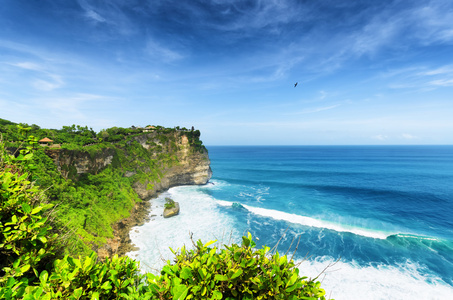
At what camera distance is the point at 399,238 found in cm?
2675

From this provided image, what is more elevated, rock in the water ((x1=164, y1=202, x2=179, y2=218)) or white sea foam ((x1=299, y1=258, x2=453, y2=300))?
rock in the water ((x1=164, y1=202, x2=179, y2=218))

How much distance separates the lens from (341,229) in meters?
29.7

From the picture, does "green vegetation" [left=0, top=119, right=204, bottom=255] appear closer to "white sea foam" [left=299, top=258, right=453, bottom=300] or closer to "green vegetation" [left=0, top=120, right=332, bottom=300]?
"green vegetation" [left=0, top=120, right=332, bottom=300]

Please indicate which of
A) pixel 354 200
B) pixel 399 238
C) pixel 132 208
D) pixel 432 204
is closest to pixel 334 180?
pixel 354 200

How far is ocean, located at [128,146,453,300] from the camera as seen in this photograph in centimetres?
1909

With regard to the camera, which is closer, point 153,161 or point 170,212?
point 170,212

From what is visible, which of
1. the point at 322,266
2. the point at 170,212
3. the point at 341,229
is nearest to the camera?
the point at 322,266

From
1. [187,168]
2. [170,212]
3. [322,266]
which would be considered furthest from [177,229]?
[187,168]

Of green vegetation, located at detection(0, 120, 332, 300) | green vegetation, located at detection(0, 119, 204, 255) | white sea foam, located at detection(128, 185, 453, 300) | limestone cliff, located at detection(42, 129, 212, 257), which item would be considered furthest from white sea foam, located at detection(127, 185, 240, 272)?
green vegetation, located at detection(0, 120, 332, 300)

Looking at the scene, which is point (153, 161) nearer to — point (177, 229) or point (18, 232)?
point (177, 229)

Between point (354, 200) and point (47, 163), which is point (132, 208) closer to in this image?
point (47, 163)

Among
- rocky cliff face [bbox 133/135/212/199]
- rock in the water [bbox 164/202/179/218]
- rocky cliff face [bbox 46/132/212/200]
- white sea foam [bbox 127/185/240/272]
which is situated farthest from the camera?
rocky cliff face [bbox 133/135/212/199]

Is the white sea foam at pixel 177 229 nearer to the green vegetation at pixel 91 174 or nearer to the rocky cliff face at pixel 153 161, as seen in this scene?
the green vegetation at pixel 91 174

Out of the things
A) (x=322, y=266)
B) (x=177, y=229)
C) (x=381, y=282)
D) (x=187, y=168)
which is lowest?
(x=381, y=282)
